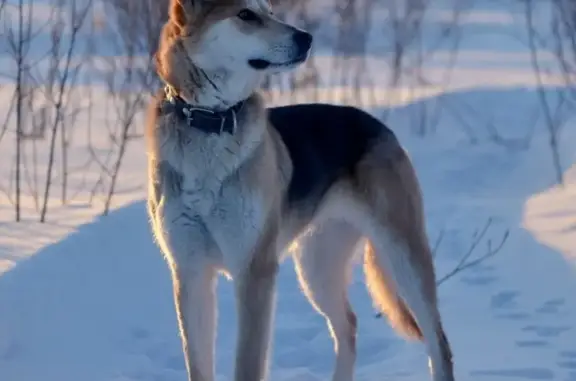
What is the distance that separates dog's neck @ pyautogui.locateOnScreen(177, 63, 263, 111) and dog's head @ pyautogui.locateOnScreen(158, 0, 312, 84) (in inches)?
0.9

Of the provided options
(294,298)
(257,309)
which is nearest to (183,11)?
(257,309)

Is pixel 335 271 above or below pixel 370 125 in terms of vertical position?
below

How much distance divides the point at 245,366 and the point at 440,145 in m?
5.06

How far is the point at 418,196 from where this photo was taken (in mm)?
4059

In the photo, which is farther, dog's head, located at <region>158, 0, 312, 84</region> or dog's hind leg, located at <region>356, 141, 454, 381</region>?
dog's hind leg, located at <region>356, 141, 454, 381</region>

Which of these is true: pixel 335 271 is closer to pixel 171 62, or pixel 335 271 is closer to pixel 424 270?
pixel 424 270

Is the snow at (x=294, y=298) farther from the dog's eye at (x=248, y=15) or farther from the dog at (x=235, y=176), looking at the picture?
the dog's eye at (x=248, y=15)

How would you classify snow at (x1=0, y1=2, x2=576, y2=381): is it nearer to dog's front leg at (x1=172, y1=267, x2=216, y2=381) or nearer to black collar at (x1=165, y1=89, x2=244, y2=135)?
dog's front leg at (x1=172, y1=267, x2=216, y2=381)

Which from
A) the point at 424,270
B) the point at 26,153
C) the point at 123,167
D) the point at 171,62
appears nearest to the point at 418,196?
the point at 424,270

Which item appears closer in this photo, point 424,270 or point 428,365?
point 424,270

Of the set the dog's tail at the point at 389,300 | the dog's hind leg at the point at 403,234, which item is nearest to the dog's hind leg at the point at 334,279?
the dog's tail at the point at 389,300

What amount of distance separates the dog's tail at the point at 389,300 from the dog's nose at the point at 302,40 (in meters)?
1.03

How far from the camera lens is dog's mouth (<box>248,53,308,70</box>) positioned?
3.43 m

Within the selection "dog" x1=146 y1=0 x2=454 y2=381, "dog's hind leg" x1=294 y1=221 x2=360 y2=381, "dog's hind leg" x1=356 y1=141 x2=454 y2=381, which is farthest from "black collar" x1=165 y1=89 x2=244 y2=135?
"dog's hind leg" x1=294 y1=221 x2=360 y2=381
